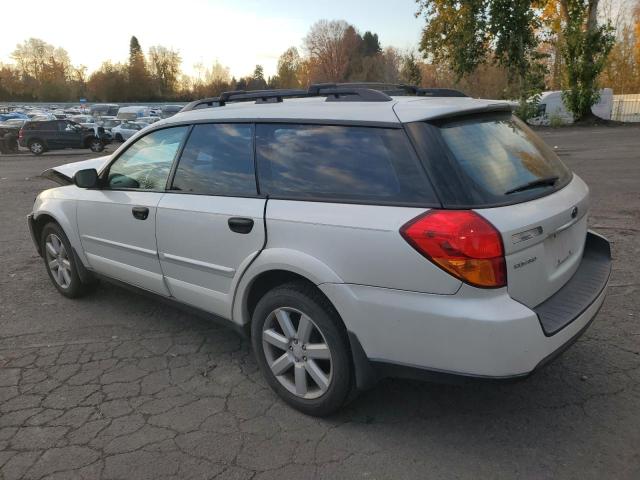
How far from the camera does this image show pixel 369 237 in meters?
2.44

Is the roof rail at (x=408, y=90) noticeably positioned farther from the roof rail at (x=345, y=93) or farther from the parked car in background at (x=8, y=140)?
the parked car in background at (x=8, y=140)

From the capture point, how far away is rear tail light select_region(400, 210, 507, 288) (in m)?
2.27

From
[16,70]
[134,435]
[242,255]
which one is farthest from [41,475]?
[16,70]

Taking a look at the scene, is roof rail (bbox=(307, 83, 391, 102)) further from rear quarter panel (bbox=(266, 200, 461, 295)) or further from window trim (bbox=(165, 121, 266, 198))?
rear quarter panel (bbox=(266, 200, 461, 295))

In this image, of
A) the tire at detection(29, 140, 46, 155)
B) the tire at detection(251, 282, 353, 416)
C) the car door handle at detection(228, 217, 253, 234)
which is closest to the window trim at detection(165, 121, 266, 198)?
the car door handle at detection(228, 217, 253, 234)

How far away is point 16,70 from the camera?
9812cm

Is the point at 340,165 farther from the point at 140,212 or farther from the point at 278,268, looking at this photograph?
the point at 140,212

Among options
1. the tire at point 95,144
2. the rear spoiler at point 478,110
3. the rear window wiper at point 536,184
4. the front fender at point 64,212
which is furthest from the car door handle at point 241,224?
the tire at point 95,144

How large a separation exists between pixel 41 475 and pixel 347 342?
158 centimetres

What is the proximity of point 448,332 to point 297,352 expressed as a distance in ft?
2.99

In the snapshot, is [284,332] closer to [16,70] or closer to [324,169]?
[324,169]

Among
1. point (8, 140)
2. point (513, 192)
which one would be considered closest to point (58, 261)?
point (513, 192)

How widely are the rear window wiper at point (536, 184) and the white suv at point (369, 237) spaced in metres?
0.01

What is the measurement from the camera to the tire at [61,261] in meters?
4.64
